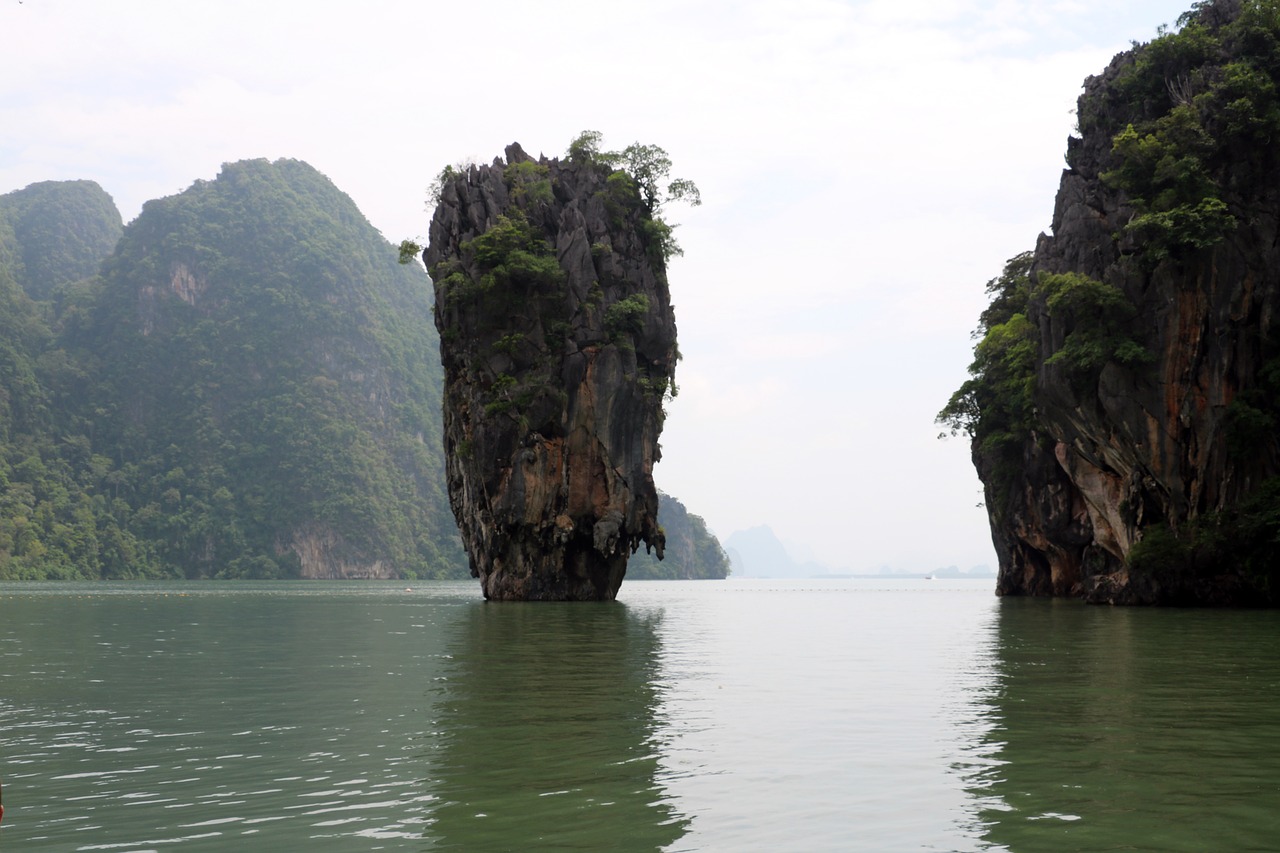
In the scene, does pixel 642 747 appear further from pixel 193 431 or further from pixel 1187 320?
pixel 193 431

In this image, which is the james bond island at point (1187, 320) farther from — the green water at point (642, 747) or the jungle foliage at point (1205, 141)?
the green water at point (642, 747)

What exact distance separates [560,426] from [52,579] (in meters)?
92.4

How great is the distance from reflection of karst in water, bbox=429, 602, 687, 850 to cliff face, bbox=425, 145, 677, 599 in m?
27.0

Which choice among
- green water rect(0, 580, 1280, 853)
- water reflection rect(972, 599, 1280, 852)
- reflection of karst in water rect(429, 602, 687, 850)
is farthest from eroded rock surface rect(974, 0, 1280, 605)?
reflection of karst in water rect(429, 602, 687, 850)

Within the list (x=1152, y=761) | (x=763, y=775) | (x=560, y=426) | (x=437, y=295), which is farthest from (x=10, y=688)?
(x=437, y=295)

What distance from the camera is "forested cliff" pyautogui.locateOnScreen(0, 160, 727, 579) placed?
485 feet

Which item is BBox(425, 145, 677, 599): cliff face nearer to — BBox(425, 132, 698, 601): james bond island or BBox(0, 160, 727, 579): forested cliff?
BBox(425, 132, 698, 601): james bond island

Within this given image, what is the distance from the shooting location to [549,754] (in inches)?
460

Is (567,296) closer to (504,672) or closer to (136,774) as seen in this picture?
(504,672)

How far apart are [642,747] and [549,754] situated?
1.07m

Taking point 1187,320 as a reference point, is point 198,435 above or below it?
above

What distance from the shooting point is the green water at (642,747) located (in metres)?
8.69

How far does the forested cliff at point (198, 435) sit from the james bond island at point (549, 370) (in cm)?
9173

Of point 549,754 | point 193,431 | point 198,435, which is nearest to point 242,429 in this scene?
point 198,435
